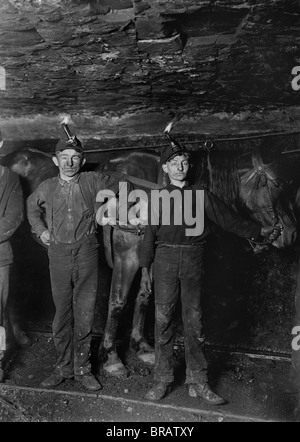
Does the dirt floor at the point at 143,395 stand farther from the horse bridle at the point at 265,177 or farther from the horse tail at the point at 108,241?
the horse bridle at the point at 265,177

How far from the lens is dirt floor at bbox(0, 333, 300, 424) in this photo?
435 centimetres

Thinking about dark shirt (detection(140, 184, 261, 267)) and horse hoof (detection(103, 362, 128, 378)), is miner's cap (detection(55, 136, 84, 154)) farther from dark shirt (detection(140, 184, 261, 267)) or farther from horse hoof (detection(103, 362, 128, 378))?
horse hoof (detection(103, 362, 128, 378))

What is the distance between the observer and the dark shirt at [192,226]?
14.0 feet

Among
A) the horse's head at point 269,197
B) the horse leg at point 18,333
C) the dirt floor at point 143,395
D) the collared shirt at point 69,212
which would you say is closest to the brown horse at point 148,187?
the horse's head at point 269,197

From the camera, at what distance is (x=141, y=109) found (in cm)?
565

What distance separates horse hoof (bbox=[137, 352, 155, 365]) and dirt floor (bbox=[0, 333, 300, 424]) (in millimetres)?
56

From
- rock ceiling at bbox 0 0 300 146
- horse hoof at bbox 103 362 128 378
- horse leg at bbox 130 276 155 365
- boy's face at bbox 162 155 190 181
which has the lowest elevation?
horse hoof at bbox 103 362 128 378

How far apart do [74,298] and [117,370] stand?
95 cm

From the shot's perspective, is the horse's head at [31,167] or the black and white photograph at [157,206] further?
the horse's head at [31,167]

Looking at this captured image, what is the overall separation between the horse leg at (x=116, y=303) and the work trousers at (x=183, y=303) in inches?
30.0

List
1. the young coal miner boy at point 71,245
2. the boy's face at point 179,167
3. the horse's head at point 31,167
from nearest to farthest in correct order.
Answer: the boy's face at point 179,167 < the young coal miner boy at point 71,245 < the horse's head at point 31,167

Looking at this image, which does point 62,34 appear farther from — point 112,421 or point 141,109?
point 112,421

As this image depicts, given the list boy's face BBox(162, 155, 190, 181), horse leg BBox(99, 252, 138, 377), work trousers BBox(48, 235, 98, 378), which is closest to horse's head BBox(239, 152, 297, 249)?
boy's face BBox(162, 155, 190, 181)

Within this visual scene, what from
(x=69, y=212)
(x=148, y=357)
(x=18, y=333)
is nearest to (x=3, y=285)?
(x=69, y=212)
